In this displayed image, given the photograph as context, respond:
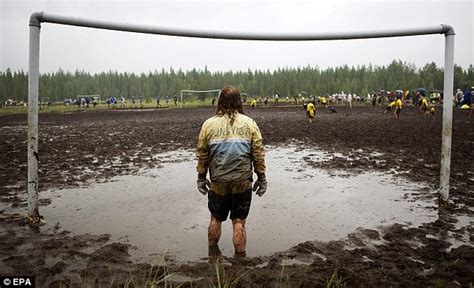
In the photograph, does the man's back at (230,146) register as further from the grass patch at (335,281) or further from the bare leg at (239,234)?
the grass patch at (335,281)

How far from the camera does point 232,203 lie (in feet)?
15.1

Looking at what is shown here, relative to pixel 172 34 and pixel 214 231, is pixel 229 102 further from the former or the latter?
pixel 172 34

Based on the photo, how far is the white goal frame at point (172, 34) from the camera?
219 inches

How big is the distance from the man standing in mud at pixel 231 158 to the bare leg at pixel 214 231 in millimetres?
37

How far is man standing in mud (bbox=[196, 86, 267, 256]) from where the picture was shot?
4.40m

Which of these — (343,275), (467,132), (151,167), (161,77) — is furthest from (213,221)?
(161,77)

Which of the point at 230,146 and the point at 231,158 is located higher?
the point at 230,146

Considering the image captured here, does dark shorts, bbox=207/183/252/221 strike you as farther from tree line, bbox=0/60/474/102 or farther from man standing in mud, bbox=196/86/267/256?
tree line, bbox=0/60/474/102

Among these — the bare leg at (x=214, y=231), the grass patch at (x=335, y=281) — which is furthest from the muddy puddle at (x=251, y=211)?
the grass patch at (x=335, y=281)

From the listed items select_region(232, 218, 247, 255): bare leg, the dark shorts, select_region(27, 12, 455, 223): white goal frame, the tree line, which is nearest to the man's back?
the dark shorts

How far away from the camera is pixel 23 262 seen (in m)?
4.38

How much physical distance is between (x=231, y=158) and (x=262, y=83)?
127 metres

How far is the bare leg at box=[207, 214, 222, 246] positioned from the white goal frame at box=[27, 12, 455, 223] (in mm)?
2943

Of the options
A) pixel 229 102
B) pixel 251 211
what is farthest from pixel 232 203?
pixel 251 211
